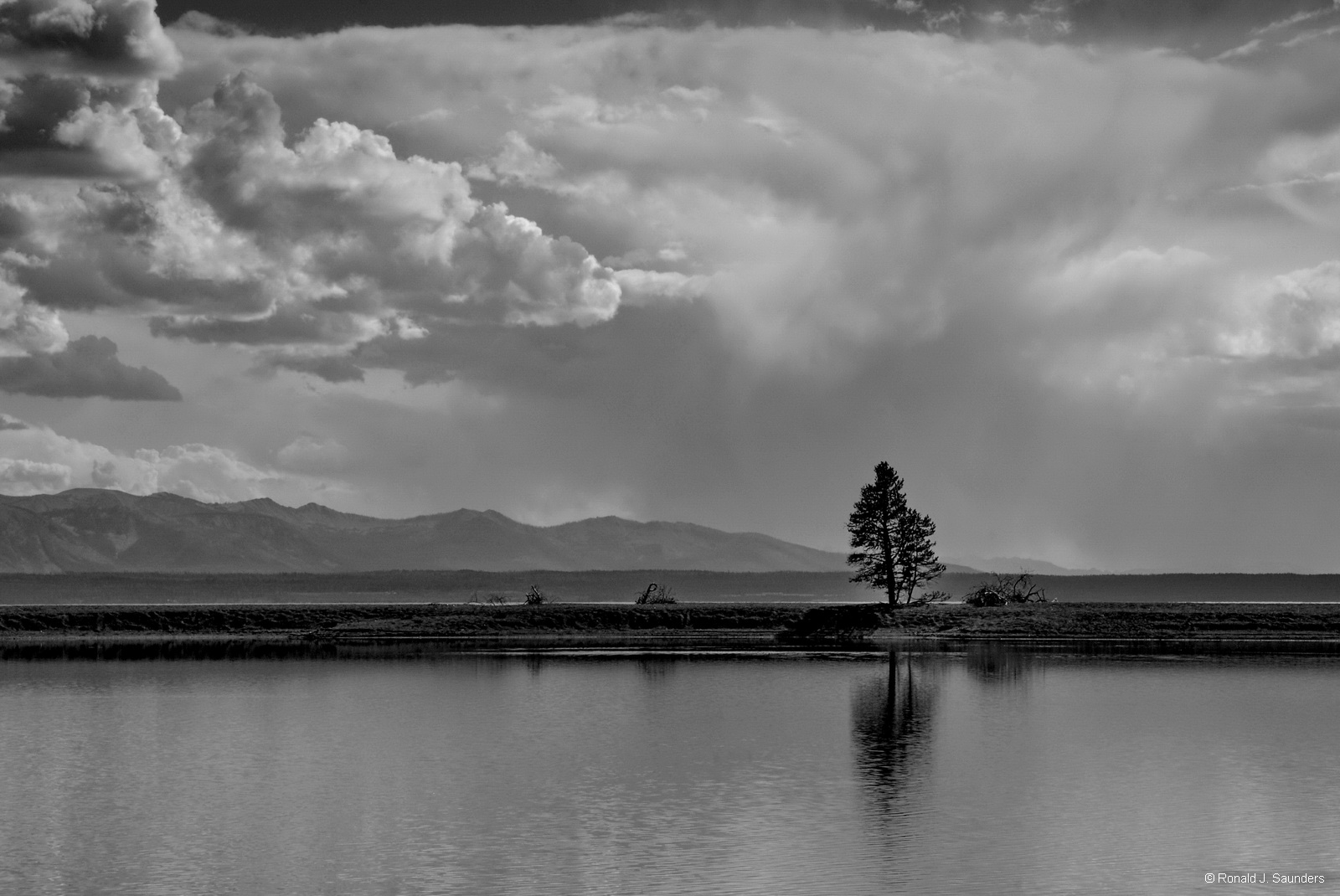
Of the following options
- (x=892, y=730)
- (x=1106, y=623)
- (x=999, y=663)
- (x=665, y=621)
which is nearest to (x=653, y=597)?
(x=665, y=621)

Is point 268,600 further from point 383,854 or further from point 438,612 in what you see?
point 383,854

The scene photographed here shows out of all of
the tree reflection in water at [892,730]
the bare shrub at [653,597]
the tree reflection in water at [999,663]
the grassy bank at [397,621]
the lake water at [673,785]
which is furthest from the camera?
the bare shrub at [653,597]

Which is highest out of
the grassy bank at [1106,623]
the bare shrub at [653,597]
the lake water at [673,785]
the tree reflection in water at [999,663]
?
the bare shrub at [653,597]

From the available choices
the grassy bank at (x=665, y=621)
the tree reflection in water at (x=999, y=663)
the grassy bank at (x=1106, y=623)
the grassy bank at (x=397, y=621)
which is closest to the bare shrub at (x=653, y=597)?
the grassy bank at (x=665, y=621)

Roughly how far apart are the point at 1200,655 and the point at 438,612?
194ft

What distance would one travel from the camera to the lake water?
3145 cm

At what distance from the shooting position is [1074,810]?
1489 inches

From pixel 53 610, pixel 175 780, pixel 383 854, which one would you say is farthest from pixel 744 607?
pixel 383 854

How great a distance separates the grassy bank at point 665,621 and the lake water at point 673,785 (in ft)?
114

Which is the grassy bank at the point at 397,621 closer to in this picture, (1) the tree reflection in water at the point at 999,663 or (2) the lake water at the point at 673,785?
(1) the tree reflection in water at the point at 999,663

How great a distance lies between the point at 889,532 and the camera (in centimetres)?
11075

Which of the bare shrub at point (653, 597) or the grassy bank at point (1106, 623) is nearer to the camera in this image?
the grassy bank at point (1106, 623)

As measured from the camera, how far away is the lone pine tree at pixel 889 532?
361ft

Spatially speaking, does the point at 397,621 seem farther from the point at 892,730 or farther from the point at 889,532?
the point at 892,730
